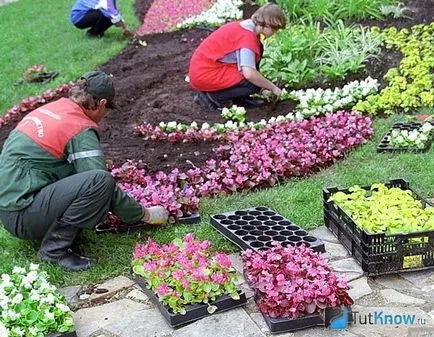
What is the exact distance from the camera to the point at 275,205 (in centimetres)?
539

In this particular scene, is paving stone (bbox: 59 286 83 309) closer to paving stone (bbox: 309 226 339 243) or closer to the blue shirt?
paving stone (bbox: 309 226 339 243)

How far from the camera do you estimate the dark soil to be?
6791 millimetres

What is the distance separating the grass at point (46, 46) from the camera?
34.3 feet

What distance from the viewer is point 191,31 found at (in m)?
12.6

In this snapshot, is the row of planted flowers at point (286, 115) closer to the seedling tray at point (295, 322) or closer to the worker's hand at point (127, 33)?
the seedling tray at point (295, 322)

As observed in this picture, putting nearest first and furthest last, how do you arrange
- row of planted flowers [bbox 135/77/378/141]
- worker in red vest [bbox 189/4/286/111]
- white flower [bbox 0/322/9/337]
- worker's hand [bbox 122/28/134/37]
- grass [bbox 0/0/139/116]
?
white flower [bbox 0/322/9/337] → row of planted flowers [bbox 135/77/378/141] → worker in red vest [bbox 189/4/286/111] → grass [bbox 0/0/139/116] → worker's hand [bbox 122/28/134/37]

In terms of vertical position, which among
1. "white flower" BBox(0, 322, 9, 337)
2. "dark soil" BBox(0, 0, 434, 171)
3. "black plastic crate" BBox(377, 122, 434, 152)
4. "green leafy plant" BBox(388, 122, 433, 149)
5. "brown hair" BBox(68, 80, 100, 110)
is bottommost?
"dark soil" BBox(0, 0, 434, 171)

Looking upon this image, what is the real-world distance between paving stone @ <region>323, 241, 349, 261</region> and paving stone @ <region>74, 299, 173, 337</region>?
3.90ft

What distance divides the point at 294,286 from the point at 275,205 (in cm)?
164

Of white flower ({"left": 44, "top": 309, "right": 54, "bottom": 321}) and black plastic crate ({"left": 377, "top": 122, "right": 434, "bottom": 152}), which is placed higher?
white flower ({"left": 44, "top": 309, "right": 54, "bottom": 321})

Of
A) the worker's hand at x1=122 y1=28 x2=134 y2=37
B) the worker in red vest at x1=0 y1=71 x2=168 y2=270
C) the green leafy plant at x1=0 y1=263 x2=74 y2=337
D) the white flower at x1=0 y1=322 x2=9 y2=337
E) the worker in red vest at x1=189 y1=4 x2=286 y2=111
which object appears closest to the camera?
the white flower at x1=0 y1=322 x2=9 y2=337

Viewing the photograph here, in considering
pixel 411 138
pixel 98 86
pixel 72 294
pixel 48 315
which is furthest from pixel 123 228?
pixel 411 138

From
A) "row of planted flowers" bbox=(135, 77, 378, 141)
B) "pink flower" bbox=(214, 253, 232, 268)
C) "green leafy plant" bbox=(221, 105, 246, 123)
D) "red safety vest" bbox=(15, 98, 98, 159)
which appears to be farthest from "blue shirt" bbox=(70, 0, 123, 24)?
"pink flower" bbox=(214, 253, 232, 268)

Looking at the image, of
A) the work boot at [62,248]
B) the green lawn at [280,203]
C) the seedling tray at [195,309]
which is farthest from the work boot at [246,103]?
the seedling tray at [195,309]
